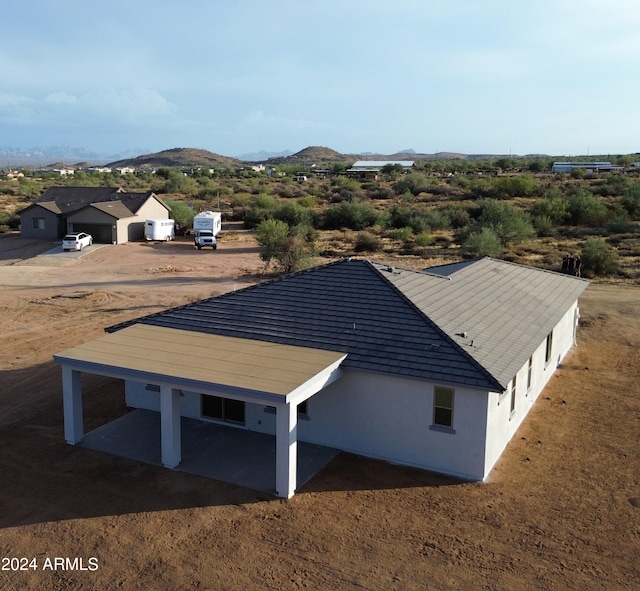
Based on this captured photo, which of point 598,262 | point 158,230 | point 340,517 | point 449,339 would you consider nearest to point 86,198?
point 158,230

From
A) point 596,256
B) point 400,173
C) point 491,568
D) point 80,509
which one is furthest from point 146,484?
point 400,173

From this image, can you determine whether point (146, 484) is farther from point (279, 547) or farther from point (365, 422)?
point (365, 422)

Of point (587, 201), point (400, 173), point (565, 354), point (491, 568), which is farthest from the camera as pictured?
point (400, 173)

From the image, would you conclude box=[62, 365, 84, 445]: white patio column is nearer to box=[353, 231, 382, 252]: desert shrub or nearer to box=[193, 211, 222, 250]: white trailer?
box=[353, 231, 382, 252]: desert shrub

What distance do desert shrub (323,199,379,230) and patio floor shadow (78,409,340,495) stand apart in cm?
4157

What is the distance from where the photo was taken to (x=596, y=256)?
38188 mm

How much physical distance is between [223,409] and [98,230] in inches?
1540

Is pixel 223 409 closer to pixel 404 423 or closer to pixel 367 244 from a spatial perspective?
pixel 404 423

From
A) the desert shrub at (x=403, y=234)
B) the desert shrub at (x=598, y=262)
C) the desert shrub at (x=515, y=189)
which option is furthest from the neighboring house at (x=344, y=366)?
the desert shrub at (x=515, y=189)

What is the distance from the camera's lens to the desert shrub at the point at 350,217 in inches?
2253

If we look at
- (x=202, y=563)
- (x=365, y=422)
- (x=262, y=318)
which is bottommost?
(x=202, y=563)

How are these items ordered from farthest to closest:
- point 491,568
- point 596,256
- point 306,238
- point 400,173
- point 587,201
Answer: point 400,173, point 587,201, point 306,238, point 596,256, point 491,568

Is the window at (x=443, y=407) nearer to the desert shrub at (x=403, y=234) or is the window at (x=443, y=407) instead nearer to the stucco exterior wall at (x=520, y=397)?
the stucco exterior wall at (x=520, y=397)

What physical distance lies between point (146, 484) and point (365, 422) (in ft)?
15.3
